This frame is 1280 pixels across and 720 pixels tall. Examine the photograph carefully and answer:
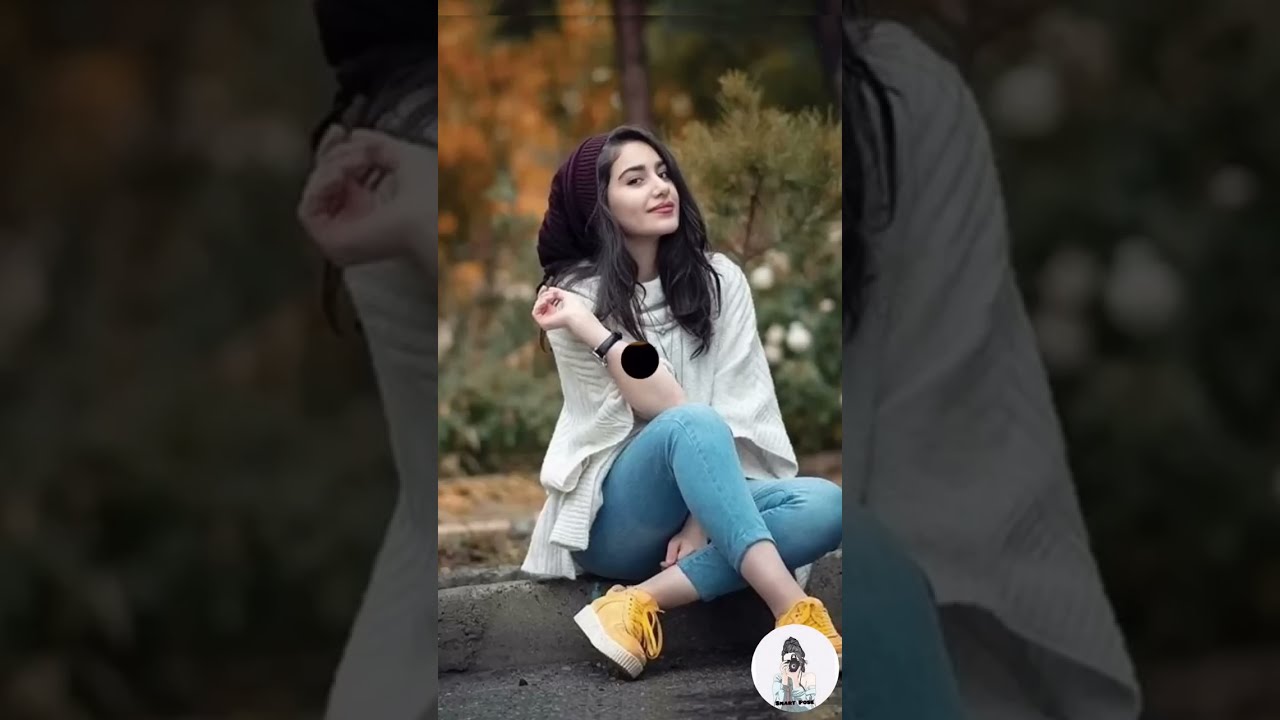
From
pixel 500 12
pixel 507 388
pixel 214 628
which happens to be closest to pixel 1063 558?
pixel 507 388

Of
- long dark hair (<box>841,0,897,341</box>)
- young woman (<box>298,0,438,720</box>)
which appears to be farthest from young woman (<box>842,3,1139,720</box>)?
young woman (<box>298,0,438,720</box>)

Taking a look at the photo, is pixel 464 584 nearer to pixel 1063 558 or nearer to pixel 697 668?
pixel 697 668

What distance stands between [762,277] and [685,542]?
0.19 meters

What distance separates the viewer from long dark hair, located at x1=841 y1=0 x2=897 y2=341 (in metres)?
0.99

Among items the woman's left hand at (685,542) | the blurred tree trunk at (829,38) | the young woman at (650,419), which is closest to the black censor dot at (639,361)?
the young woman at (650,419)

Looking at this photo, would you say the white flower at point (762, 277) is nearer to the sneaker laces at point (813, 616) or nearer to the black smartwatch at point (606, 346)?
the black smartwatch at point (606, 346)

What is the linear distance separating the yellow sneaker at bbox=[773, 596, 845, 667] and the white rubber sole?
104 mm

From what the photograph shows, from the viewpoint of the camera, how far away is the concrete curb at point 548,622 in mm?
956

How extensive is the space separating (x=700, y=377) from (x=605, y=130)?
18 centimetres

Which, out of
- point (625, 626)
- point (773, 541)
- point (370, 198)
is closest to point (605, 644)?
point (625, 626)

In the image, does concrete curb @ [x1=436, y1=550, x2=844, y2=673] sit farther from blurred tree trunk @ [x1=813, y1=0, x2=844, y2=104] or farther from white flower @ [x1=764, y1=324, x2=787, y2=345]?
blurred tree trunk @ [x1=813, y1=0, x2=844, y2=104]

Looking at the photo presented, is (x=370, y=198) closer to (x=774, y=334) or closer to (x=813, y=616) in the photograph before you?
(x=774, y=334)

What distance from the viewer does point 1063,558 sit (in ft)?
3.30

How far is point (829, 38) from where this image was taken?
971 millimetres
